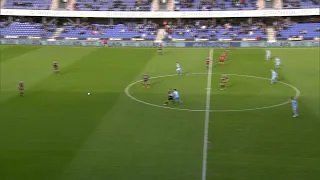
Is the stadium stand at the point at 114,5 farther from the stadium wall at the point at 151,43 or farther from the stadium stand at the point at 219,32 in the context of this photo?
the stadium wall at the point at 151,43

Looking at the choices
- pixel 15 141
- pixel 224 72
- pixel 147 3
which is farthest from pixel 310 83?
pixel 147 3

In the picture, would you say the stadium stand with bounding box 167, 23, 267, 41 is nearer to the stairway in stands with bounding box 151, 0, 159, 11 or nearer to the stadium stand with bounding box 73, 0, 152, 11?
the stairway in stands with bounding box 151, 0, 159, 11

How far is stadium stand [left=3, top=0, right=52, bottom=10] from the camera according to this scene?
75.4 metres

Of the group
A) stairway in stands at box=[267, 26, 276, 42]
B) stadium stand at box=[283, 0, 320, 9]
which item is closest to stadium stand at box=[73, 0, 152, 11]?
stairway in stands at box=[267, 26, 276, 42]

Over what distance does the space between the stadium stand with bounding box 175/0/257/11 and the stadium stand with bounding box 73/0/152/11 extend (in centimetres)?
585

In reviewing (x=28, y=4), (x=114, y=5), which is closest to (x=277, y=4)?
(x=114, y=5)

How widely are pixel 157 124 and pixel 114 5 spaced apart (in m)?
50.5

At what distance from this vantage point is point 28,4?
7625 cm

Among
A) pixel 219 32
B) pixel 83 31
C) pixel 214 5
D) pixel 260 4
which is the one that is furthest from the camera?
pixel 214 5

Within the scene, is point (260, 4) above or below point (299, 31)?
above

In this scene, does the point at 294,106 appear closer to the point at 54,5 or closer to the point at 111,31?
the point at 111,31

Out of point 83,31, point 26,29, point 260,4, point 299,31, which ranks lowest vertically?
point 83,31

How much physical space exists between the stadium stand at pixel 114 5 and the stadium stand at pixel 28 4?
17.8ft

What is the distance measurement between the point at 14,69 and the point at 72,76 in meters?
8.19
